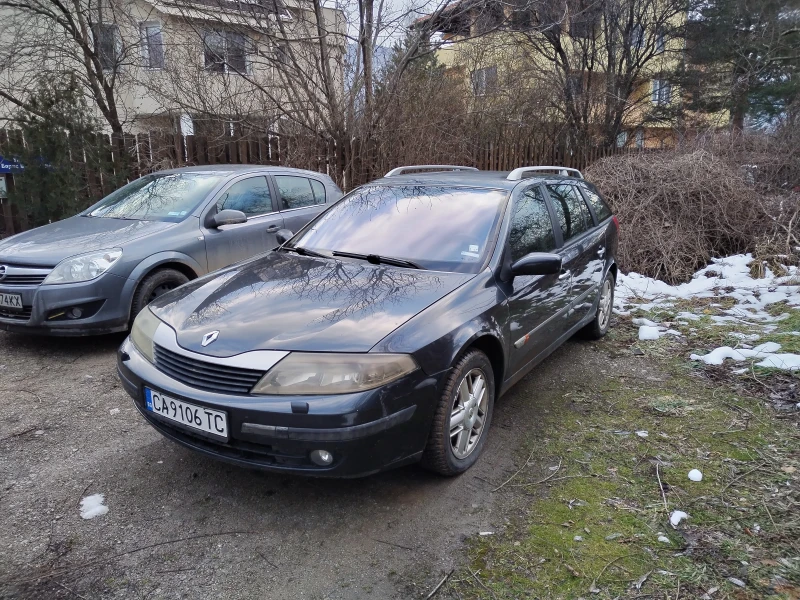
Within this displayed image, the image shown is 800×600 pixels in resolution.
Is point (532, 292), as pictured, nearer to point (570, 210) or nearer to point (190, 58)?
point (570, 210)

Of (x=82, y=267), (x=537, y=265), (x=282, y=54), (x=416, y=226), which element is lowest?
(x=82, y=267)

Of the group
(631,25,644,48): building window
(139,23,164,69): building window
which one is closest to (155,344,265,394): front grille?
(139,23,164,69): building window

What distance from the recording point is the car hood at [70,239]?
4754mm

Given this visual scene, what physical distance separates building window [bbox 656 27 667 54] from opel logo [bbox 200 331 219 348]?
59.4 ft

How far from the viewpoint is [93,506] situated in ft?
9.45

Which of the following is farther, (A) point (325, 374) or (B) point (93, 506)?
(B) point (93, 506)

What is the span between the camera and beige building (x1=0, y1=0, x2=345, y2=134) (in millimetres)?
9781

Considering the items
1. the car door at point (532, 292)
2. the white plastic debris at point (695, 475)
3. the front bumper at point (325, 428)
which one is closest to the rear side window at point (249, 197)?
the car door at point (532, 292)

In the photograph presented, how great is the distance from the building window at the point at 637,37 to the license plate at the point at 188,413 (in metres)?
17.7

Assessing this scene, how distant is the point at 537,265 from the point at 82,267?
3.60m

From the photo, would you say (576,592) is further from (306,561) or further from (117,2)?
(117,2)

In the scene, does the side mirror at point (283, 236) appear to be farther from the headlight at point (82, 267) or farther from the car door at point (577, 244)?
the car door at point (577, 244)

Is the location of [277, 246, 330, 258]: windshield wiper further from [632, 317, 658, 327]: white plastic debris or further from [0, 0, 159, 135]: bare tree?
→ [0, 0, 159, 135]: bare tree

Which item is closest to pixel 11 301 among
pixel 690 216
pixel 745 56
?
pixel 690 216
